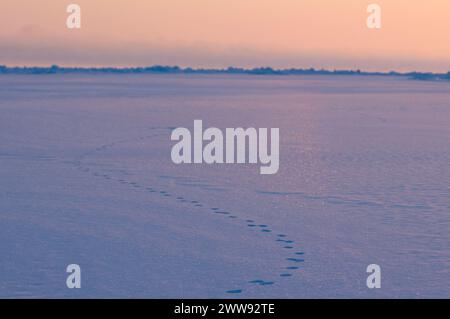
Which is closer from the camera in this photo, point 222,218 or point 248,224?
point 248,224

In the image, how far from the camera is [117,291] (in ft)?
15.1

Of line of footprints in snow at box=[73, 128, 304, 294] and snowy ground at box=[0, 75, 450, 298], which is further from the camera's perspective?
line of footprints in snow at box=[73, 128, 304, 294]

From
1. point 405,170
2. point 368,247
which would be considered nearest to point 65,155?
point 405,170

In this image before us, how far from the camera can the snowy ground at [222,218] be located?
15.9ft

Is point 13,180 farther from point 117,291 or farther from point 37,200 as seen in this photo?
point 117,291

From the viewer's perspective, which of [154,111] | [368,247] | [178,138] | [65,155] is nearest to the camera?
[368,247]

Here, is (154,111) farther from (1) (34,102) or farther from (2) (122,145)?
(2) (122,145)

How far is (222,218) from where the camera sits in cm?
663

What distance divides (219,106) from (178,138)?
7.58 meters

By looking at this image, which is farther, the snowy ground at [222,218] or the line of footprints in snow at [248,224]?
the line of footprints in snow at [248,224]

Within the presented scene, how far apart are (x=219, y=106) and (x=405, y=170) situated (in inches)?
439

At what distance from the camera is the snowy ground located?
15.9ft

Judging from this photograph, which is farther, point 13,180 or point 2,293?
point 13,180

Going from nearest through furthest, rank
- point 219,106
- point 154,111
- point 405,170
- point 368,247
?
point 368,247
point 405,170
point 154,111
point 219,106
